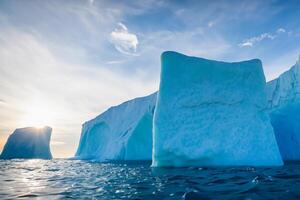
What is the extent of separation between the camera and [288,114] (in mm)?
23219

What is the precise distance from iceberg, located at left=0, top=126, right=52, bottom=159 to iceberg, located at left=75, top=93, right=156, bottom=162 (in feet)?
48.4

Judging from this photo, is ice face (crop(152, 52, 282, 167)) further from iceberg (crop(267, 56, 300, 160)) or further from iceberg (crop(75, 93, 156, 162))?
iceberg (crop(75, 93, 156, 162))

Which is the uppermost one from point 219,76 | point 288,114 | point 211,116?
point 219,76

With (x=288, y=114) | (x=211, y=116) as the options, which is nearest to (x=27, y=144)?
(x=288, y=114)

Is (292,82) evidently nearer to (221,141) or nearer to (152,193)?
(221,141)

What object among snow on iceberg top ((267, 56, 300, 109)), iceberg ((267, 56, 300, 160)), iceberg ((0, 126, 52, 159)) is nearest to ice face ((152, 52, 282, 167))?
snow on iceberg top ((267, 56, 300, 109))

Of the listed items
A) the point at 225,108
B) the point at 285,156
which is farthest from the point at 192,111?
the point at 285,156

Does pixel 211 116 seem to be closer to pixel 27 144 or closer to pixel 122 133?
pixel 122 133

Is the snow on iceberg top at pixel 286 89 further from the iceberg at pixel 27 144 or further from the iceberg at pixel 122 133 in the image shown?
the iceberg at pixel 27 144

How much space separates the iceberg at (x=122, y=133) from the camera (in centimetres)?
2844

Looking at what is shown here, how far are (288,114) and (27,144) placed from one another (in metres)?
45.9

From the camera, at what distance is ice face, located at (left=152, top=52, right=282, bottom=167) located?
49.5ft

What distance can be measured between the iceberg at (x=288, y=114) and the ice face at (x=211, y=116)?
714cm

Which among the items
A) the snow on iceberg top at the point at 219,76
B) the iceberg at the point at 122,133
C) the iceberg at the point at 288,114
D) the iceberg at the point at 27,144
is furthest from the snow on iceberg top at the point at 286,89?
the iceberg at the point at 27,144
